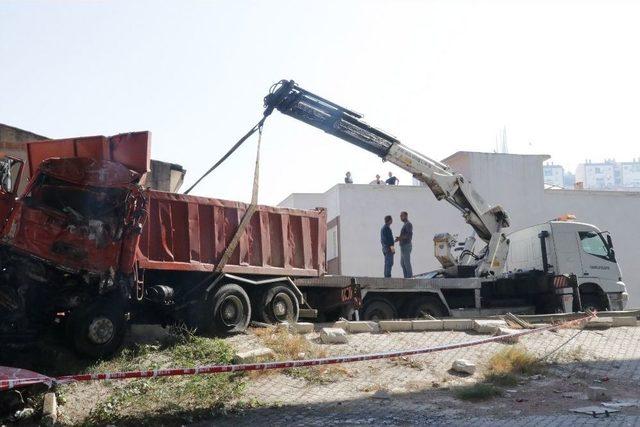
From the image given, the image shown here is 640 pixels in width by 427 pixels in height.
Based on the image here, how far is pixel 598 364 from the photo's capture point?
9.74 m

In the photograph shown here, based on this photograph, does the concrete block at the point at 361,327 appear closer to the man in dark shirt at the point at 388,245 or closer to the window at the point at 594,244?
the man in dark shirt at the point at 388,245

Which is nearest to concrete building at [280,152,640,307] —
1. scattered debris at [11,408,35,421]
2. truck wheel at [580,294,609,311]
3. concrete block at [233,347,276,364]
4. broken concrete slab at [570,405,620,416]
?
truck wheel at [580,294,609,311]

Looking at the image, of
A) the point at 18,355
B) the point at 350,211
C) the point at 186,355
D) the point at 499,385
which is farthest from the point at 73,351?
the point at 350,211

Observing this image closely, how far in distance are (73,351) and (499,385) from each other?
18.5 feet

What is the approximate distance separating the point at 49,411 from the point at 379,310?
7998mm

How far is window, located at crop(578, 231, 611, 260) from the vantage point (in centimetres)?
1589

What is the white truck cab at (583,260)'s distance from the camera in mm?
15617

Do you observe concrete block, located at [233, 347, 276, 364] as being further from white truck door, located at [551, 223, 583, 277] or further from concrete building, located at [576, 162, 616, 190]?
concrete building, located at [576, 162, 616, 190]

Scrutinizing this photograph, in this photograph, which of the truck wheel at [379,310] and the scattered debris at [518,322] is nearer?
the scattered debris at [518,322]

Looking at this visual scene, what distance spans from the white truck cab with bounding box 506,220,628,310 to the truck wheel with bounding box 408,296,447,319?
3.10m

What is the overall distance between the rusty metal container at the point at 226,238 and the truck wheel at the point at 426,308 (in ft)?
8.24

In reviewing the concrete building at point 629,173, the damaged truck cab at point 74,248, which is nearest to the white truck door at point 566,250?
the damaged truck cab at point 74,248

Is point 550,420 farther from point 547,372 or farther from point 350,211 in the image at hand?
point 350,211

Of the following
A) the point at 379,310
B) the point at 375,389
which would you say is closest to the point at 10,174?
the point at 375,389
